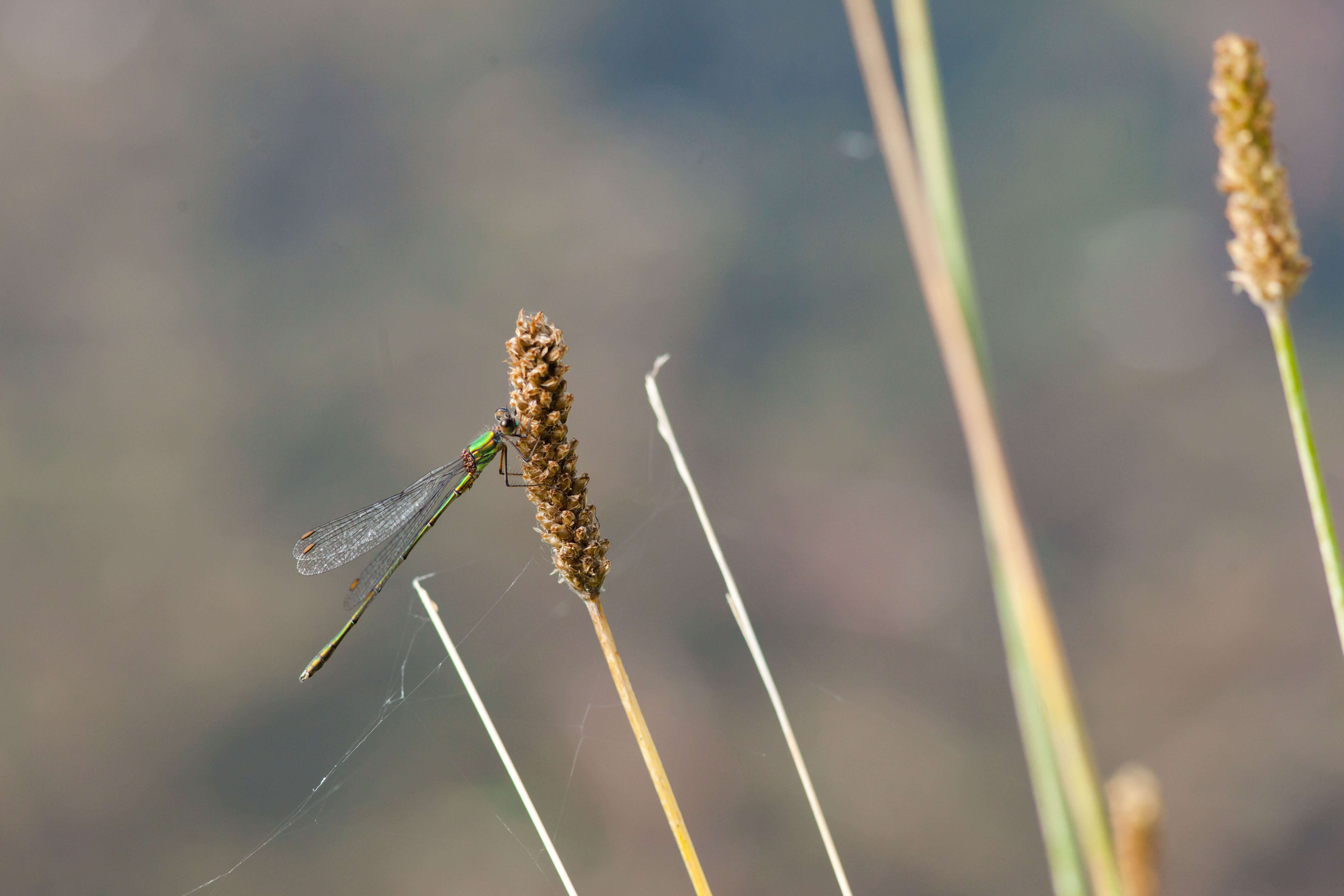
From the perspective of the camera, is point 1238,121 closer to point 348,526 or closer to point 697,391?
point 348,526

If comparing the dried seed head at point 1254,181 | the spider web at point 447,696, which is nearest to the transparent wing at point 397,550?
the spider web at point 447,696

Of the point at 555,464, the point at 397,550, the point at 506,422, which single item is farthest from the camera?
the point at 397,550

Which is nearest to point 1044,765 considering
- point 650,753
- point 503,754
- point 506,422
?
point 650,753

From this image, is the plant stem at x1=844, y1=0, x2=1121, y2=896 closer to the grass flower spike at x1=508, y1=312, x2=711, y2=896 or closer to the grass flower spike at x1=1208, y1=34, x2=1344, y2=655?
the grass flower spike at x1=1208, y1=34, x2=1344, y2=655

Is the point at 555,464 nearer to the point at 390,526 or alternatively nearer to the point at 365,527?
the point at 390,526

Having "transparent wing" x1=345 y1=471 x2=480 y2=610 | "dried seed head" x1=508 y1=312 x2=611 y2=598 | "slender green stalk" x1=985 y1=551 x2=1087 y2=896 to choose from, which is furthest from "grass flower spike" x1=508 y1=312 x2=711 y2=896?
"transparent wing" x1=345 y1=471 x2=480 y2=610

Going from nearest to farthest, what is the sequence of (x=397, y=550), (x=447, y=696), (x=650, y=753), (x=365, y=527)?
(x=650, y=753) < (x=397, y=550) < (x=365, y=527) < (x=447, y=696)
